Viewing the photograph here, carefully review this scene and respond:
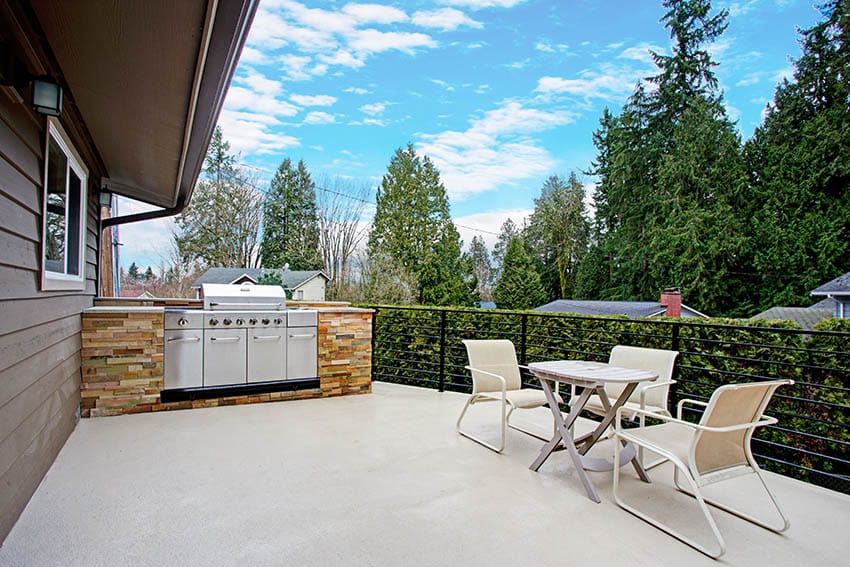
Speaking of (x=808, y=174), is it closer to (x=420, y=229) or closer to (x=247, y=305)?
(x=420, y=229)

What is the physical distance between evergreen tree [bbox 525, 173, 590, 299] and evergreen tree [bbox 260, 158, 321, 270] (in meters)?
10.1

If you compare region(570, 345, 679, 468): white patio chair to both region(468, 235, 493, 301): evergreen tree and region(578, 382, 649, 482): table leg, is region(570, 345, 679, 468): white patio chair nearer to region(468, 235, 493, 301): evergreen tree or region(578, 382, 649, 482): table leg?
region(578, 382, 649, 482): table leg

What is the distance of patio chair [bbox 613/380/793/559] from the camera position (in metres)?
2.05

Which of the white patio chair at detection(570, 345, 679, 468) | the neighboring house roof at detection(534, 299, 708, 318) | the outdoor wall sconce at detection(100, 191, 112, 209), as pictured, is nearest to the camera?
the white patio chair at detection(570, 345, 679, 468)

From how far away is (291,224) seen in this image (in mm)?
20562

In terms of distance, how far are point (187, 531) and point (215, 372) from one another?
236 centimetres

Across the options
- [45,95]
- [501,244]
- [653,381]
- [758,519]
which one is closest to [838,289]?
[653,381]

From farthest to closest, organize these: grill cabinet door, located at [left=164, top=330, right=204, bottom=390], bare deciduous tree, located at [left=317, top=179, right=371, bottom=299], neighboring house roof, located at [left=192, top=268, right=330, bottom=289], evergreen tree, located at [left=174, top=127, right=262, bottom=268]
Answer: bare deciduous tree, located at [left=317, top=179, right=371, bottom=299] → evergreen tree, located at [left=174, top=127, right=262, bottom=268] → neighboring house roof, located at [left=192, top=268, right=330, bottom=289] → grill cabinet door, located at [left=164, top=330, right=204, bottom=390]

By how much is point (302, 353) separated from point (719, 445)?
144 inches

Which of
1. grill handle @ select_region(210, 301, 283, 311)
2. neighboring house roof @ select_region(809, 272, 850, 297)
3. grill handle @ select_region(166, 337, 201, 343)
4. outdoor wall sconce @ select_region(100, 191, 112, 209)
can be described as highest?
outdoor wall sconce @ select_region(100, 191, 112, 209)

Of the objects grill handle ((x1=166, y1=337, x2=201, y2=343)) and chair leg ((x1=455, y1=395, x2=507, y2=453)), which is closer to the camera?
chair leg ((x1=455, y1=395, x2=507, y2=453))

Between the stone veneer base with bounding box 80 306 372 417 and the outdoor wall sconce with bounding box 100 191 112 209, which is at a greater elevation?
the outdoor wall sconce with bounding box 100 191 112 209

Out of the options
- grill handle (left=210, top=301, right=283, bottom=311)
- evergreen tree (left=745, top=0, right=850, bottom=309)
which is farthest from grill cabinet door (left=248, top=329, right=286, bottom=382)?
evergreen tree (left=745, top=0, right=850, bottom=309)

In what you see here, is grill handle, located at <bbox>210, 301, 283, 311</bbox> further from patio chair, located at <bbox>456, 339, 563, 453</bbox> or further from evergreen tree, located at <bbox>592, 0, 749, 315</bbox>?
evergreen tree, located at <bbox>592, 0, 749, 315</bbox>
